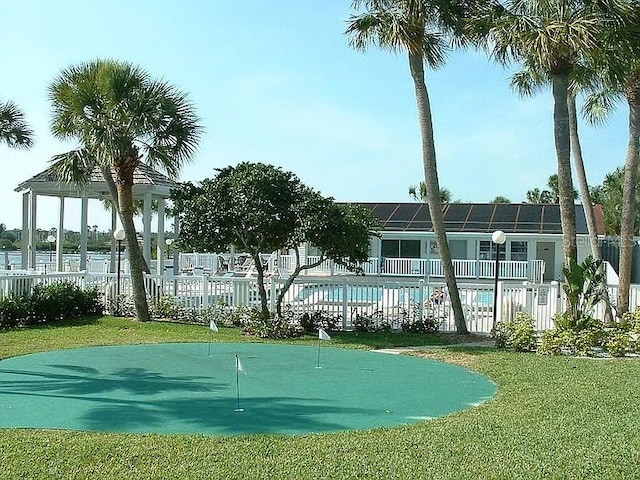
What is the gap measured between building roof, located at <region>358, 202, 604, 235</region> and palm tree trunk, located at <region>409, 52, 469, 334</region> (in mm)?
17188

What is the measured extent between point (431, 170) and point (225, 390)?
24.8 ft

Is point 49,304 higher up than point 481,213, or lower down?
lower down

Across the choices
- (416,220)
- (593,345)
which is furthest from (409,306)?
(416,220)

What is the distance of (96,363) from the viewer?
11281 mm

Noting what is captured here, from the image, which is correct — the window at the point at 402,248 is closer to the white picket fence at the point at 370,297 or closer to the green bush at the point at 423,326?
the white picket fence at the point at 370,297

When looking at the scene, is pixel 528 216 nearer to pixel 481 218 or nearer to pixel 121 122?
pixel 481 218

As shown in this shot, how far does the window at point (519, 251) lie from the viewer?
108 feet

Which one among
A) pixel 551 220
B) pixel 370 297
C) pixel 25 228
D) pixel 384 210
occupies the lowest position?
pixel 370 297

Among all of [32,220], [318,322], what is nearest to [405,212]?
[32,220]

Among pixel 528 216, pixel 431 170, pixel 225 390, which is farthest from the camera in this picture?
pixel 528 216

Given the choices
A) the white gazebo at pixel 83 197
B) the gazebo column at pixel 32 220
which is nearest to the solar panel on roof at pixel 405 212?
the white gazebo at pixel 83 197

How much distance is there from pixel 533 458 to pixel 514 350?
7.28m

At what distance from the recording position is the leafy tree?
46.6ft

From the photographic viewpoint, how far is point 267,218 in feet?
47.3
